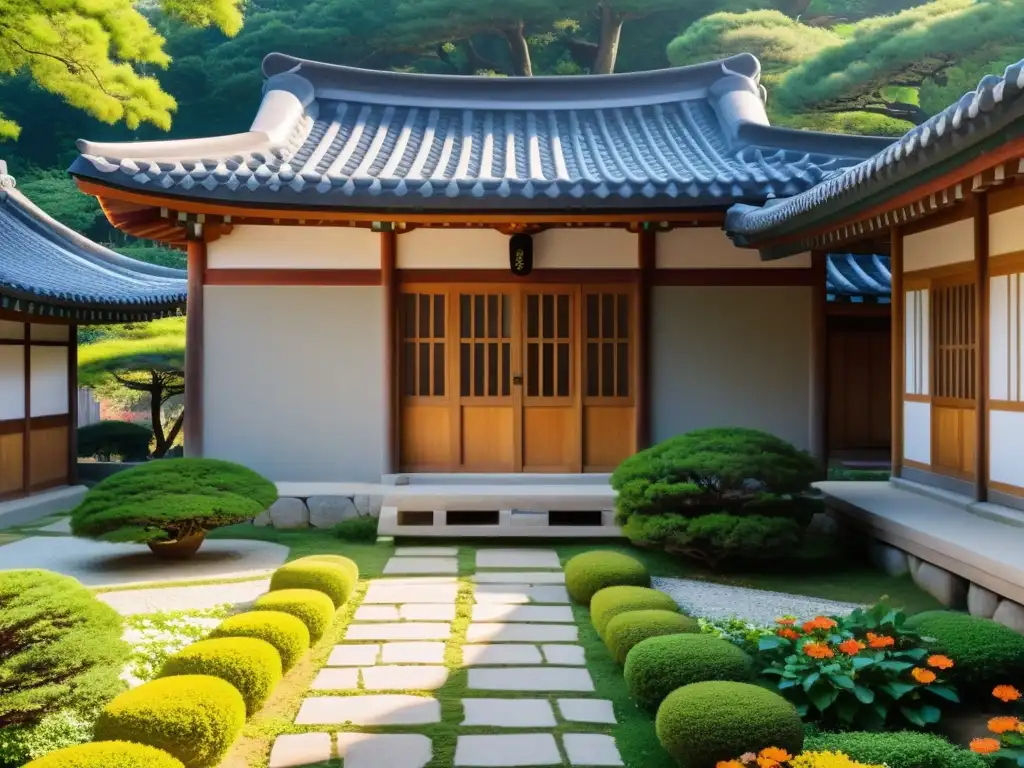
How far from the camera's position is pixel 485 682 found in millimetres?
5543

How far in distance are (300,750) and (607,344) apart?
730 centimetres

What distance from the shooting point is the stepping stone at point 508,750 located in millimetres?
4449

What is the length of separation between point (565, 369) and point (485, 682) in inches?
237

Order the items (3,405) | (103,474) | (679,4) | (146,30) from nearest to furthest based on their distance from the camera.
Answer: (146,30)
(3,405)
(103,474)
(679,4)

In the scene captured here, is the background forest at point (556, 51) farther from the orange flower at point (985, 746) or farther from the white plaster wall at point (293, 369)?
the orange flower at point (985, 746)

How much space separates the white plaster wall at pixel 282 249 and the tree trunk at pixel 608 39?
21.6m

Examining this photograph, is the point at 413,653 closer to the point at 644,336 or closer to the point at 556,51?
the point at 644,336

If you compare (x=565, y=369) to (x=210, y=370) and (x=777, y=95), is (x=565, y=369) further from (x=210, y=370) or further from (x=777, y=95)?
(x=777, y=95)

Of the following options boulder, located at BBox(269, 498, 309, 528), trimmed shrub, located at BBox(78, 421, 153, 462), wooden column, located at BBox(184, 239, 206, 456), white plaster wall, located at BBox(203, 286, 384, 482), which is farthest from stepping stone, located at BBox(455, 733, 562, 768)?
trimmed shrub, located at BBox(78, 421, 153, 462)

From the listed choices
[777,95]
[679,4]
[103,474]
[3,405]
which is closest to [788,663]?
[3,405]

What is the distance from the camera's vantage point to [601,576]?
730 centimetres

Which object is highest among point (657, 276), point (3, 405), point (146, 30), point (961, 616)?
point (146, 30)

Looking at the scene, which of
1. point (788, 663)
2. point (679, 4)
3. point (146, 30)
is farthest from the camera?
point (679, 4)

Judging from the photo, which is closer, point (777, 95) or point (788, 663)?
point (788, 663)
